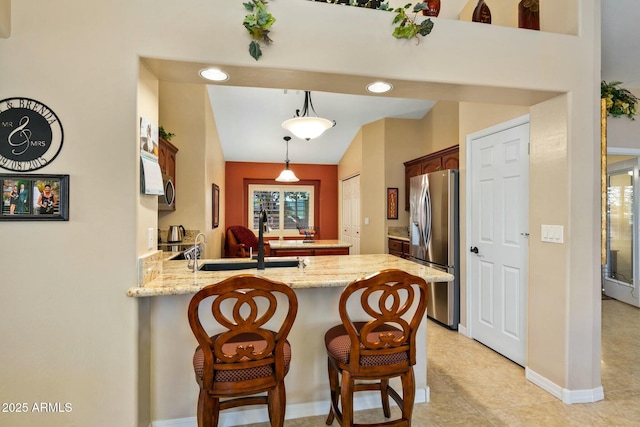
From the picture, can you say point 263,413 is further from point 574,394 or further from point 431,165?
point 431,165

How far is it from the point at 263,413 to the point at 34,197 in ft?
5.72

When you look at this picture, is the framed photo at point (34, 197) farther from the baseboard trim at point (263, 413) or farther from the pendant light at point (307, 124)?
the pendant light at point (307, 124)

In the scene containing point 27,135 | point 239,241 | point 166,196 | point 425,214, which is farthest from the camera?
point 239,241

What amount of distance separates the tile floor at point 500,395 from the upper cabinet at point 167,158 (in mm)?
2633

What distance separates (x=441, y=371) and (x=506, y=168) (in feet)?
5.94

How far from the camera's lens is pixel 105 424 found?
164cm

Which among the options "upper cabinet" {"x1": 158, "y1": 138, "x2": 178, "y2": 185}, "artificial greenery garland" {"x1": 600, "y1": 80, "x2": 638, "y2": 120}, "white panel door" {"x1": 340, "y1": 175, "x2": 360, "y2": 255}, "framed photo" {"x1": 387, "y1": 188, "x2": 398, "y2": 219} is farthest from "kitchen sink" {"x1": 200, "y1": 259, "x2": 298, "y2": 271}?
"white panel door" {"x1": 340, "y1": 175, "x2": 360, "y2": 255}

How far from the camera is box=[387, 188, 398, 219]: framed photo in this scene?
17.4 ft

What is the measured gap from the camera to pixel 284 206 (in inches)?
299

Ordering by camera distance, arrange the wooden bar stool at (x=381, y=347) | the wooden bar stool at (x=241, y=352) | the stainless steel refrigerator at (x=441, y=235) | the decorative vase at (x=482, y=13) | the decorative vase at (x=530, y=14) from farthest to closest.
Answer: the stainless steel refrigerator at (x=441, y=235), the decorative vase at (x=530, y=14), the decorative vase at (x=482, y=13), the wooden bar stool at (x=381, y=347), the wooden bar stool at (x=241, y=352)

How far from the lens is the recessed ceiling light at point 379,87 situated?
199 cm

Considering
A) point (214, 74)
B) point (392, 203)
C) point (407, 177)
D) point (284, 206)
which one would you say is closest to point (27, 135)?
point (214, 74)

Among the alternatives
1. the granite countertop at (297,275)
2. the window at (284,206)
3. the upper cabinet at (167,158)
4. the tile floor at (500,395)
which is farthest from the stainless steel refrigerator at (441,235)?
the window at (284,206)

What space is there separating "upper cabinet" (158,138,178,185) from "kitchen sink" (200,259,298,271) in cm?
143
